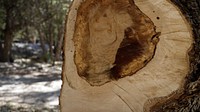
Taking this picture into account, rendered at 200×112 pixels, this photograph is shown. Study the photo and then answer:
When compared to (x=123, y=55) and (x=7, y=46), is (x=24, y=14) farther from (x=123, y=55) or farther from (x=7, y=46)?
(x=123, y=55)

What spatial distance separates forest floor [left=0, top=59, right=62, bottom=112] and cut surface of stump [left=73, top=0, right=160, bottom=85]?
14.3ft

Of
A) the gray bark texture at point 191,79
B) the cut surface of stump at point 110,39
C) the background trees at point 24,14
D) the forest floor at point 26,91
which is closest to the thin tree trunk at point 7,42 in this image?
the background trees at point 24,14

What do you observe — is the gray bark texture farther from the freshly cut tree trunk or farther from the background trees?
the background trees

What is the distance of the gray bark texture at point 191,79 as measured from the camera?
2.45 metres

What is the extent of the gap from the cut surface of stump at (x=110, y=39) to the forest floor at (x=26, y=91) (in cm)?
437

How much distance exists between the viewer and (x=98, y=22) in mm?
2830

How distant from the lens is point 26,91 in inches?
387

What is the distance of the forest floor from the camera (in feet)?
24.4

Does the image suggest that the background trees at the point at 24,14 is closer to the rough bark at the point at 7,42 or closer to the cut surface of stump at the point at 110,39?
the rough bark at the point at 7,42

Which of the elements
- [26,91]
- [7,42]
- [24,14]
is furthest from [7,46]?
[26,91]

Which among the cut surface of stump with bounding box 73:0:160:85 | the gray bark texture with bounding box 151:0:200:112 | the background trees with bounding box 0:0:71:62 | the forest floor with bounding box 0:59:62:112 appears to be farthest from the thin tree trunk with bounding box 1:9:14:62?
the gray bark texture with bounding box 151:0:200:112

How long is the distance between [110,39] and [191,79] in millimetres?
679

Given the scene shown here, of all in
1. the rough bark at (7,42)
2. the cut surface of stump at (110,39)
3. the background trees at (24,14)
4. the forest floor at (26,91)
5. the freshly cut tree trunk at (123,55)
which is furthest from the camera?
the rough bark at (7,42)

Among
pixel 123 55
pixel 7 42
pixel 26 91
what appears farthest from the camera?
pixel 7 42
